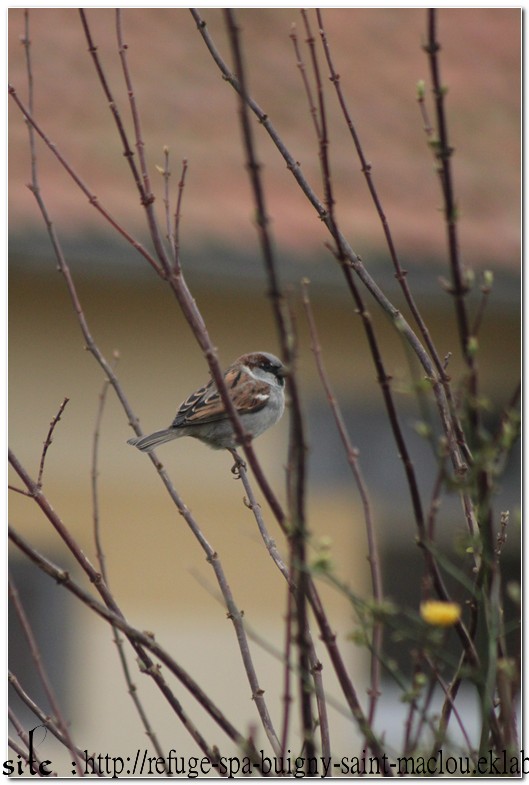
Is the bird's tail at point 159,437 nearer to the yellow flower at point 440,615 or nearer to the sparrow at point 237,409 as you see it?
the sparrow at point 237,409

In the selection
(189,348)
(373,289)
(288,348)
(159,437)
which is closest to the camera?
(288,348)

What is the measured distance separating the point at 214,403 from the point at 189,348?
249 cm

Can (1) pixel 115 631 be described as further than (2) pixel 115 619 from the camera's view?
Yes

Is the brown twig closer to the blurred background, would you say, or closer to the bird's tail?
the bird's tail

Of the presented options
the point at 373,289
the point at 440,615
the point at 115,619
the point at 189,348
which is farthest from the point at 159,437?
the point at 189,348

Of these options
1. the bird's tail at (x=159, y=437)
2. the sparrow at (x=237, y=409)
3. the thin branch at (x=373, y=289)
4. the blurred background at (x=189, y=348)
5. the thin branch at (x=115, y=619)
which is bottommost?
the thin branch at (x=115, y=619)

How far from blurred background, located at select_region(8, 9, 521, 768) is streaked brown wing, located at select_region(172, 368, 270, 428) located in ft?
5.94

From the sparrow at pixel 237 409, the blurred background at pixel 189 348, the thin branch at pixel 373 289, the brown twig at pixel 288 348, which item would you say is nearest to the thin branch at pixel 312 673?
the brown twig at pixel 288 348

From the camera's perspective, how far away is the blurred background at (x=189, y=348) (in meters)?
5.43

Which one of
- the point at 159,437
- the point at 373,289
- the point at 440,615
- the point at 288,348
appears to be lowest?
the point at 440,615

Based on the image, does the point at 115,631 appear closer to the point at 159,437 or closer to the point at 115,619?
the point at 115,619

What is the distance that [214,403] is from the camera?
339cm

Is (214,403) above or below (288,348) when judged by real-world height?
above

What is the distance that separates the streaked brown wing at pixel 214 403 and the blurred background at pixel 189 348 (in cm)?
181
